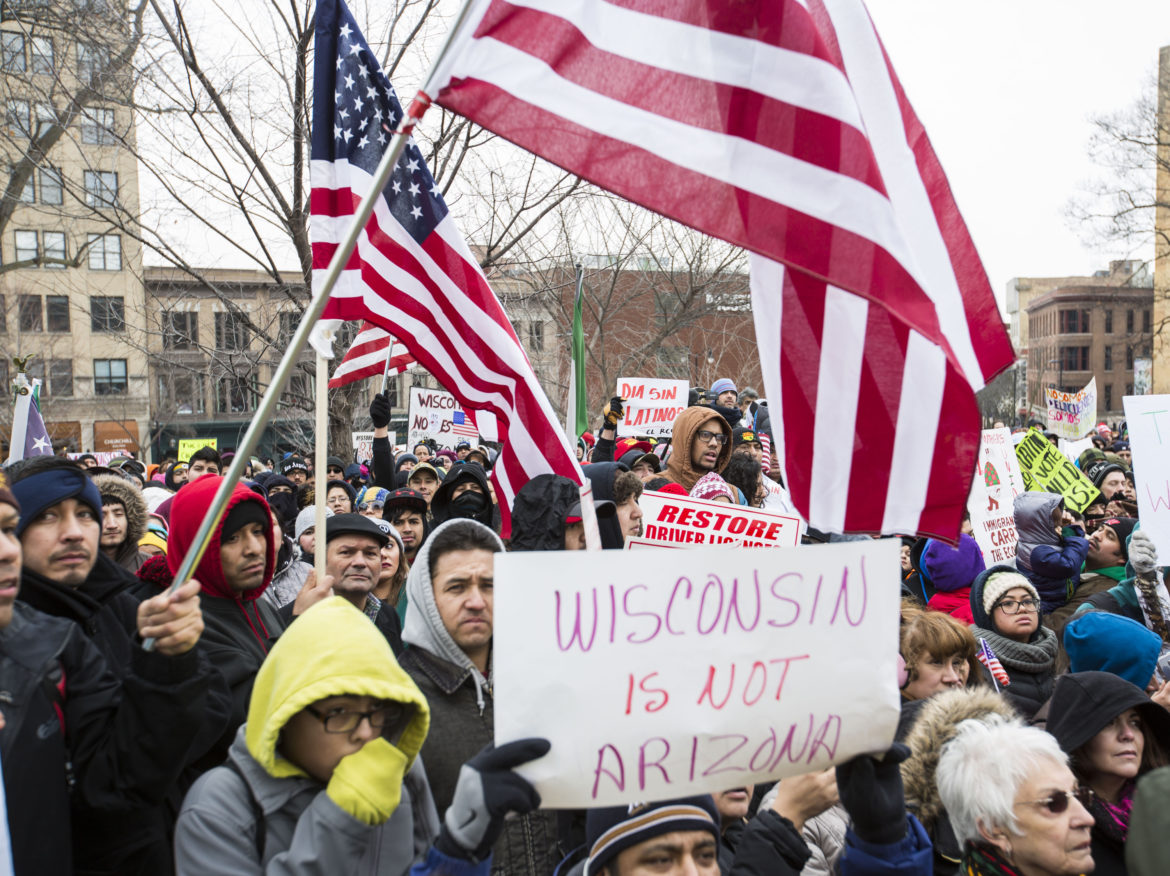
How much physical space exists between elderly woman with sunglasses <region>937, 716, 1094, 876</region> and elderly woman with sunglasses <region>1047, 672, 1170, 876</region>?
1.83 ft

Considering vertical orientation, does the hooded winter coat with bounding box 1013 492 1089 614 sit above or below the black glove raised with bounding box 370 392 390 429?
below

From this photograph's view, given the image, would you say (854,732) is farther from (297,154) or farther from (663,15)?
(297,154)

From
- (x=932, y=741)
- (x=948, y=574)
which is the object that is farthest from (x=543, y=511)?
(x=948, y=574)

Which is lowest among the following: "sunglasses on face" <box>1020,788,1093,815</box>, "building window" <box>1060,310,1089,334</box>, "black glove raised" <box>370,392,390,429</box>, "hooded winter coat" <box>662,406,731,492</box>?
"sunglasses on face" <box>1020,788,1093,815</box>

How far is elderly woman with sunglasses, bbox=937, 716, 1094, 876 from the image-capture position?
8.87ft

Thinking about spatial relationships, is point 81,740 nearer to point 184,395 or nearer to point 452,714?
point 452,714

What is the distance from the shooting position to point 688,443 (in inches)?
270

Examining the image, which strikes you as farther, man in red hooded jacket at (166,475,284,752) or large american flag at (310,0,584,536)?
large american flag at (310,0,584,536)

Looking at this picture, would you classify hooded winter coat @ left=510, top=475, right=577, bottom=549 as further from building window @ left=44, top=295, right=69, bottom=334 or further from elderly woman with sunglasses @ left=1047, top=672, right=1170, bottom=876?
building window @ left=44, top=295, right=69, bottom=334

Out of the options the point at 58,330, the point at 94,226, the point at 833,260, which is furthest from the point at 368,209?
the point at 58,330

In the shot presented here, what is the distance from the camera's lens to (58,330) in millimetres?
49406

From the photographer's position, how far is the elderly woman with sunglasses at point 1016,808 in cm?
271

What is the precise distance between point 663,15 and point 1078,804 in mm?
2429

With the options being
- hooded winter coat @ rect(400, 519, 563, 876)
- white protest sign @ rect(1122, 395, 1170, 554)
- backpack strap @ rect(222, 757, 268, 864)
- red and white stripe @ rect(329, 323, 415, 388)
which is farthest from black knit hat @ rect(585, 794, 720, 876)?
white protest sign @ rect(1122, 395, 1170, 554)
